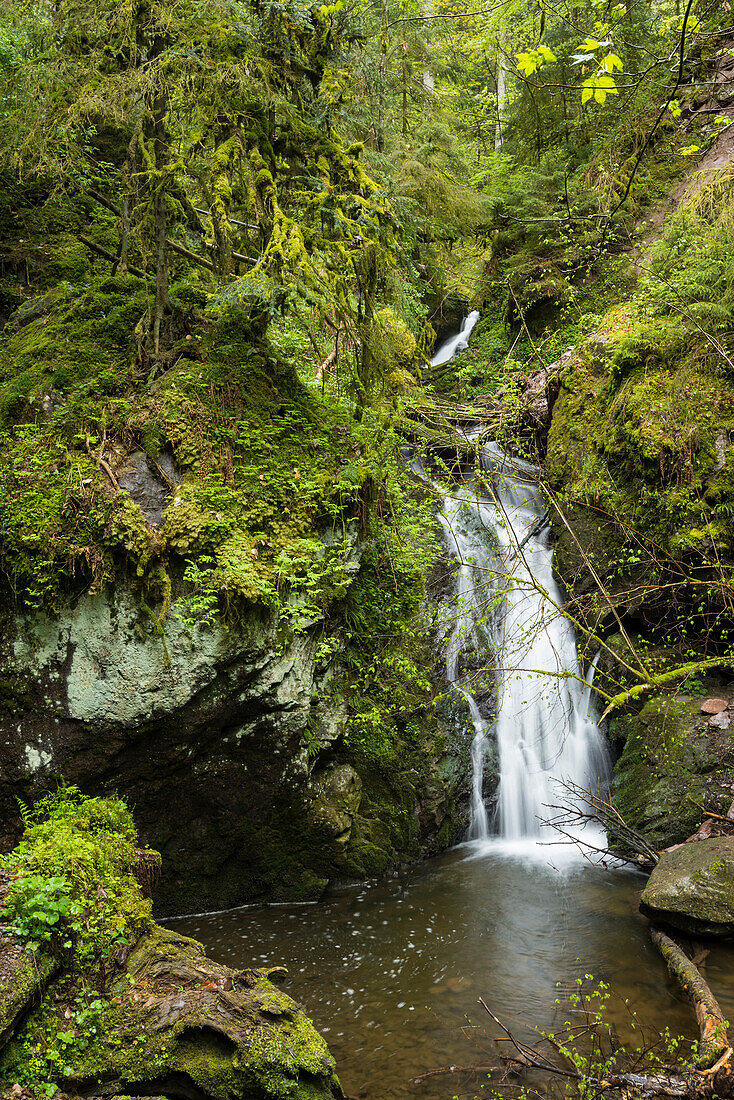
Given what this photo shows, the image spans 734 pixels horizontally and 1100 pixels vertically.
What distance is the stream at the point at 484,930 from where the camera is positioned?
437cm

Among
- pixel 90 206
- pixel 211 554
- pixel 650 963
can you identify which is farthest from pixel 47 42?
pixel 650 963

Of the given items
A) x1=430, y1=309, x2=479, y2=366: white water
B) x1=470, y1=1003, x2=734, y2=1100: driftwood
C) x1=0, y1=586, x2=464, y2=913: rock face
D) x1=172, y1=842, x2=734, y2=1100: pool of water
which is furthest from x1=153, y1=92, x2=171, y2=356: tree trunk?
x1=430, y1=309, x2=479, y2=366: white water

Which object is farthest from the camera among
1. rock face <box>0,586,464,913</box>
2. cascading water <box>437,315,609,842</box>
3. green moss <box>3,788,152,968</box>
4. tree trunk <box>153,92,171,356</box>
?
cascading water <box>437,315,609,842</box>

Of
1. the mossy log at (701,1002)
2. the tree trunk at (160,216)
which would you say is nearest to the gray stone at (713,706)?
the mossy log at (701,1002)

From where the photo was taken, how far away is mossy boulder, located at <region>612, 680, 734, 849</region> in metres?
6.45

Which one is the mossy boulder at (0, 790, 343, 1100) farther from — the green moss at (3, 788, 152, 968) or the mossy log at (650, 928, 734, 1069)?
the mossy log at (650, 928, 734, 1069)

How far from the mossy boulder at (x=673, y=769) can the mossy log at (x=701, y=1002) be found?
4.63 feet

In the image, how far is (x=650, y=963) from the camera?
16.6 ft

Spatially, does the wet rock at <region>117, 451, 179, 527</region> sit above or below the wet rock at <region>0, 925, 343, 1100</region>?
above

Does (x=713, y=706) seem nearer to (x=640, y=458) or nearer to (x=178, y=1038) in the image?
(x=640, y=458)

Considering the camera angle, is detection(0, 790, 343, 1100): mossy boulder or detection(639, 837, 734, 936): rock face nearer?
detection(0, 790, 343, 1100): mossy boulder

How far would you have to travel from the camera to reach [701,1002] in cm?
428

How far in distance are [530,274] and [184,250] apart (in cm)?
754

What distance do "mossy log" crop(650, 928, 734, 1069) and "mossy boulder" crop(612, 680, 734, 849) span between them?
1.41 metres
